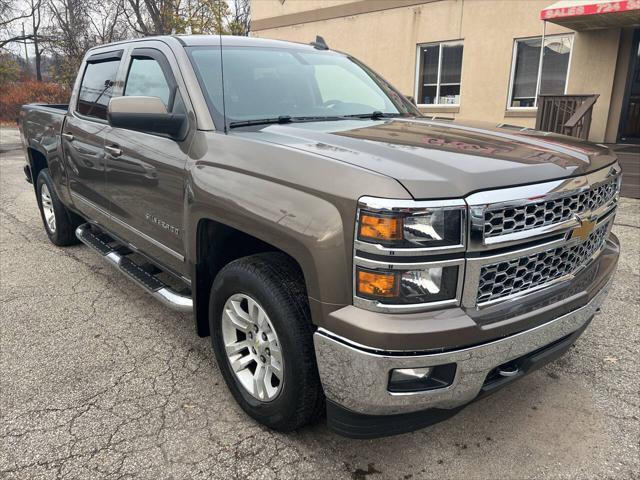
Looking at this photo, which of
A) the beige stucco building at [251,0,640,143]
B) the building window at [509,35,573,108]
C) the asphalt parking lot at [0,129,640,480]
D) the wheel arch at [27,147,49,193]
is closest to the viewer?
the asphalt parking lot at [0,129,640,480]

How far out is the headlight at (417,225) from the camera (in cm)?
175

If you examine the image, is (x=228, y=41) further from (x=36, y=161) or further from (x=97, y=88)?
(x=36, y=161)

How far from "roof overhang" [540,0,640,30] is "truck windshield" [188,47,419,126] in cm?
771

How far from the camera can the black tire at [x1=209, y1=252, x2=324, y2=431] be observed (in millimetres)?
2111

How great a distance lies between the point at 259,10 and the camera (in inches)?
715

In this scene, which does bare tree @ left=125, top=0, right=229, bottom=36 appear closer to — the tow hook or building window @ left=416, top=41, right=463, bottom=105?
building window @ left=416, top=41, right=463, bottom=105

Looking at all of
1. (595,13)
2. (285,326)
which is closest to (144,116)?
(285,326)

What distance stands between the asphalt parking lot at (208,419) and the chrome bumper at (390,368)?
1.68 feet

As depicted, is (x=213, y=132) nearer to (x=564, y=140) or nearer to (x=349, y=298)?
(x=349, y=298)

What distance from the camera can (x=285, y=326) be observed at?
212cm

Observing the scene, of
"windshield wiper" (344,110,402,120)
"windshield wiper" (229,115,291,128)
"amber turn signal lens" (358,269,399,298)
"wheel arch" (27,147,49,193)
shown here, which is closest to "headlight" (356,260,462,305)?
"amber turn signal lens" (358,269,399,298)

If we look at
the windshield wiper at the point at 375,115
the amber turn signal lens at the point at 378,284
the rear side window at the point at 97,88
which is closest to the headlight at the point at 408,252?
the amber turn signal lens at the point at 378,284

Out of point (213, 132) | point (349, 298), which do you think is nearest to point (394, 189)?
point (349, 298)

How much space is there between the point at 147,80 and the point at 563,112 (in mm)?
9558
